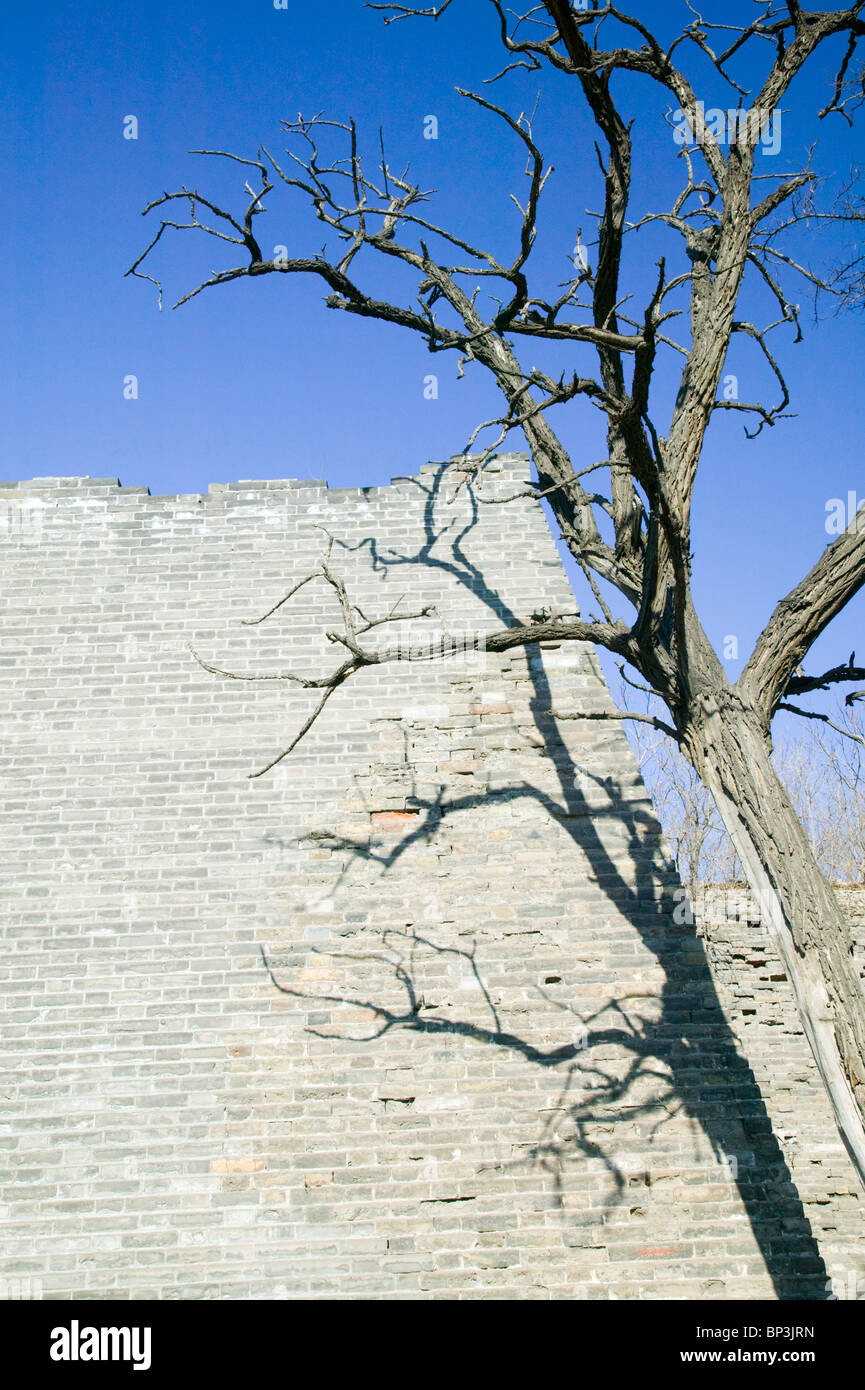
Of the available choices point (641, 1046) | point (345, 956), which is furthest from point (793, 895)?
point (345, 956)

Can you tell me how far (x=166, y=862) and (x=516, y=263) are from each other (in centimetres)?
403

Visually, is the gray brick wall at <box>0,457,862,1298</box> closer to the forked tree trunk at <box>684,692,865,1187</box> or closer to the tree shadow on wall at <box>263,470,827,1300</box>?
the tree shadow on wall at <box>263,470,827,1300</box>

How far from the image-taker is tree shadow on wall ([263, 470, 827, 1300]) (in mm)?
5113

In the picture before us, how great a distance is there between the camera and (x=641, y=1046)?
5.48m

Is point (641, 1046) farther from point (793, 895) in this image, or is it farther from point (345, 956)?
point (793, 895)

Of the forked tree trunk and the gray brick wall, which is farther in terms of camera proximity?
the gray brick wall

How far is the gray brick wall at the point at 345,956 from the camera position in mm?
5055

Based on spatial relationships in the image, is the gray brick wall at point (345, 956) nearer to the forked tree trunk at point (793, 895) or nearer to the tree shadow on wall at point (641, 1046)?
the tree shadow on wall at point (641, 1046)

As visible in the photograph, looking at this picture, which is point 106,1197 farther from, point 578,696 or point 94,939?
point 578,696

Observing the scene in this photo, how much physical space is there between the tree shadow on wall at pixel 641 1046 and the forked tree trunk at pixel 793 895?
142cm

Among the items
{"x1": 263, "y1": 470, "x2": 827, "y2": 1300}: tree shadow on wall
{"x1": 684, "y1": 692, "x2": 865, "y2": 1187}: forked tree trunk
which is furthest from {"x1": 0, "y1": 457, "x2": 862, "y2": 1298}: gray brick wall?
{"x1": 684, "y1": 692, "x2": 865, "y2": 1187}: forked tree trunk

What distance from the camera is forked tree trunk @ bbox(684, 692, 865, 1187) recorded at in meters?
3.72

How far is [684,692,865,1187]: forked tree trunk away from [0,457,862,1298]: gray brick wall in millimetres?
1562

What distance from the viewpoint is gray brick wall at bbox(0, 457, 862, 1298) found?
5055 millimetres
